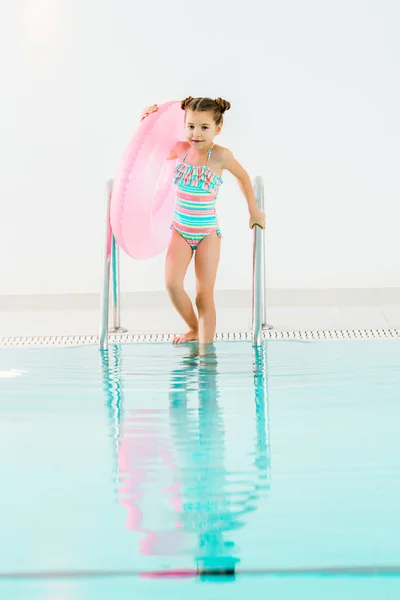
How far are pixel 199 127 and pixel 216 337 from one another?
3.91ft

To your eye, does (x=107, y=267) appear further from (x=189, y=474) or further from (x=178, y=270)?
(x=189, y=474)

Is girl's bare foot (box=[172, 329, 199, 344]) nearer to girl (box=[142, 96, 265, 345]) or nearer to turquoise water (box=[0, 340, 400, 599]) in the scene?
girl (box=[142, 96, 265, 345])

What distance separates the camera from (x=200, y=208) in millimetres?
4875

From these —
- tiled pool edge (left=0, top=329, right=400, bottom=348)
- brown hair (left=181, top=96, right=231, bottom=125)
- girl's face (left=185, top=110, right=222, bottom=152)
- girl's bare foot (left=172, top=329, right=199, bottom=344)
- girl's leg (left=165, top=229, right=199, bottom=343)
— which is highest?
brown hair (left=181, top=96, right=231, bottom=125)

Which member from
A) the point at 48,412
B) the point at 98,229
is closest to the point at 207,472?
the point at 48,412

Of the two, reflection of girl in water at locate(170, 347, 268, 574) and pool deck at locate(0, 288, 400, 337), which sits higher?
pool deck at locate(0, 288, 400, 337)

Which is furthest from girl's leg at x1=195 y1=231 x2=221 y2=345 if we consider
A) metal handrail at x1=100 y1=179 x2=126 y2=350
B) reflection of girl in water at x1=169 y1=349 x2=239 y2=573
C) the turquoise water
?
reflection of girl in water at x1=169 y1=349 x2=239 y2=573

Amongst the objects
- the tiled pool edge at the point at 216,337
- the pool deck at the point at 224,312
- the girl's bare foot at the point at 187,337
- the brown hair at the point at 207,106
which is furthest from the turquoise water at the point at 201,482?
the pool deck at the point at 224,312

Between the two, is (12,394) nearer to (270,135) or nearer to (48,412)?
(48,412)

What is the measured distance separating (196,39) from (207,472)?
5.90 metres

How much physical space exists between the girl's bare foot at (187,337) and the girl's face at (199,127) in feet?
3.19

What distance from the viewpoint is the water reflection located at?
6.04 feet

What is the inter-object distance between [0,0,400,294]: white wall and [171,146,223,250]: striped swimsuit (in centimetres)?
294

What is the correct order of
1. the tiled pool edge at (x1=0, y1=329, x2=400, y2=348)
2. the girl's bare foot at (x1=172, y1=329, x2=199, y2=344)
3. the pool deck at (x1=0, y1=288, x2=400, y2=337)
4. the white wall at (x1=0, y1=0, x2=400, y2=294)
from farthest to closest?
1. the white wall at (x1=0, y1=0, x2=400, y2=294)
2. the pool deck at (x1=0, y1=288, x2=400, y2=337)
3. the tiled pool edge at (x1=0, y1=329, x2=400, y2=348)
4. the girl's bare foot at (x1=172, y1=329, x2=199, y2=344)
